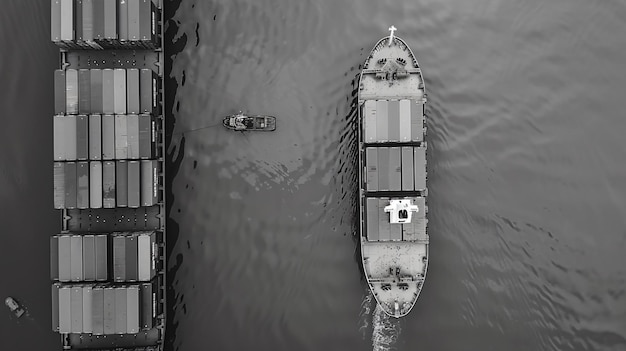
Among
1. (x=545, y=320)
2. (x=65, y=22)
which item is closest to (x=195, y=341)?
(x=65, y=22)

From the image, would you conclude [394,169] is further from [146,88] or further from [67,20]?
[67,20]

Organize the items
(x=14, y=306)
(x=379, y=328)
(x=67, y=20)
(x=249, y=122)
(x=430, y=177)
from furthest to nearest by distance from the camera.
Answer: (x=430, y=177) < (x=379, y=328) < (x=249, y=122) < (x=14, y=306) < (x=67, y=20)

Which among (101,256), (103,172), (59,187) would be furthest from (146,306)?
(59,187)

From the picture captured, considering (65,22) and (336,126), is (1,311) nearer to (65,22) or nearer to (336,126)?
(65,22)

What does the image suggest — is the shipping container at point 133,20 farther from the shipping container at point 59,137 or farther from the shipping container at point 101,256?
the shipping container at point 101,256

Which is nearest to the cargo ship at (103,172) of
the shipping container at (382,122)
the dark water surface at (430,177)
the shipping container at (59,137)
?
the shipping container at (59,137)

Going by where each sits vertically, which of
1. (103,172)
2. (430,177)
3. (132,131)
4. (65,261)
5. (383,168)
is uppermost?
(132,131)

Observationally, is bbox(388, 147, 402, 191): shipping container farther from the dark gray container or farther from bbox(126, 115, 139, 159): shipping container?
the dark gray container
